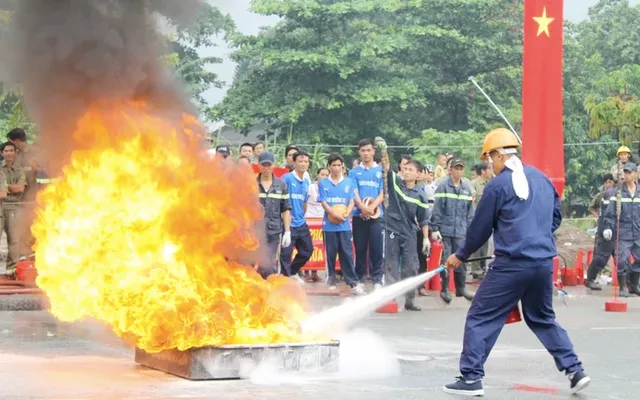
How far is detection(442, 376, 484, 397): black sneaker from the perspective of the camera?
789cm

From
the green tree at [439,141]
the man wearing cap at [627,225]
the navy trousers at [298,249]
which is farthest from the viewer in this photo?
the green tree at [439,141]

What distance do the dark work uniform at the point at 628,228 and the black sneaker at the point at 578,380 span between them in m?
9.29

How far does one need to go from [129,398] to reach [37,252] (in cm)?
224

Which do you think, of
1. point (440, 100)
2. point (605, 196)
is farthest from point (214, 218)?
point (440, 100)

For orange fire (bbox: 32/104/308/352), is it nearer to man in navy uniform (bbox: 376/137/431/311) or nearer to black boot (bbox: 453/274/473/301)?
man in navy uniform (bbox: 376/137/431/311)

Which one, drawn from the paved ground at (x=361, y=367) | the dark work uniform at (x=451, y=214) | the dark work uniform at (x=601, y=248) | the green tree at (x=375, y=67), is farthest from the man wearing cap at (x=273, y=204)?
the green tree at (x=375, y=67)

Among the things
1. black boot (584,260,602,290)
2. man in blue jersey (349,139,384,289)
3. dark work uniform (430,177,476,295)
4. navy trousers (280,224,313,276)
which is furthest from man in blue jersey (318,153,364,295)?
black boot (584,260,602,290)

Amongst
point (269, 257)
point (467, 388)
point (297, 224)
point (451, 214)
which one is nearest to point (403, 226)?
point (451, 214)

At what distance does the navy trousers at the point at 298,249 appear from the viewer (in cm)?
1451

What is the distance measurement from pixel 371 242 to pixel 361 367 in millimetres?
6334

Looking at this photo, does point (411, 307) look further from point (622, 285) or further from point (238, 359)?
point (238, 359)

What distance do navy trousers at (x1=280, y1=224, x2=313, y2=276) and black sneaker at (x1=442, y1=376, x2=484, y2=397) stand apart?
6626 millimetres

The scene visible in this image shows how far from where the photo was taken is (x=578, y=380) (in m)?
8.08

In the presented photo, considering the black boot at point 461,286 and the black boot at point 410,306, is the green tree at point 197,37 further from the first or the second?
the black boot at point 461,286
